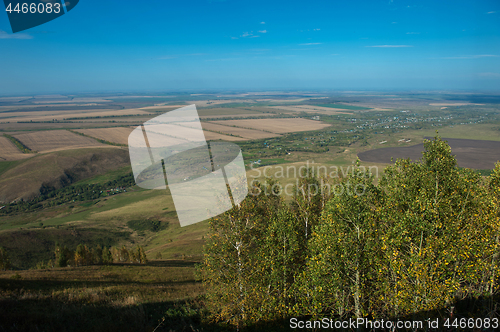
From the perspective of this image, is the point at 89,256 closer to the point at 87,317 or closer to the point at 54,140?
the point at 87,317

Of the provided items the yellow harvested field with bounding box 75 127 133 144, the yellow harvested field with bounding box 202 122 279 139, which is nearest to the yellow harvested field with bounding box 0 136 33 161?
the yellow harvested field with bounding box 75 127 133 144

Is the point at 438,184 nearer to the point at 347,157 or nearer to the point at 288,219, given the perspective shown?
the point at 288,219

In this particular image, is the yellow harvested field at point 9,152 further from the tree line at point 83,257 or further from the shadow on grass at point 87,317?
the shadow on grass at point 87,317

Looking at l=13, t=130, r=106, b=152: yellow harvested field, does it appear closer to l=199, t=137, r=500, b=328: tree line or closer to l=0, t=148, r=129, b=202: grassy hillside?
l=0, t=148, r=129, b=202: grassy hillside

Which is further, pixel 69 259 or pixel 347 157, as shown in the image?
pixel 347 157

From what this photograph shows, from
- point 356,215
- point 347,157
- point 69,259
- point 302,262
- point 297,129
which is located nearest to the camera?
point 356,215

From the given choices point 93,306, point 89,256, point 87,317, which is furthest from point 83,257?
point 87,317

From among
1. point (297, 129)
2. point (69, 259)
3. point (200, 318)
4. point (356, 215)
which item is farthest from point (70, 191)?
point (297, 129)
